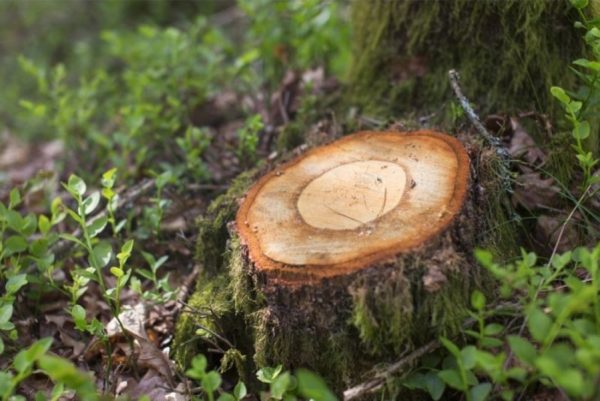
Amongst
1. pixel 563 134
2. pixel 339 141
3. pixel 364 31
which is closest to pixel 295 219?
pixel 339 141

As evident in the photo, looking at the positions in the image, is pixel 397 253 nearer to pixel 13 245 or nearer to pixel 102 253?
pixel 102 253

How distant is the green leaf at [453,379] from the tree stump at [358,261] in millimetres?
156

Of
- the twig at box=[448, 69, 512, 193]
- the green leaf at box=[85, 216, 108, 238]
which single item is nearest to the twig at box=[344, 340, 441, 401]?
the twig at box=[448, 69, 512, 193]

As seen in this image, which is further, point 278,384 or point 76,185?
point 76,185

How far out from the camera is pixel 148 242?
121 inches

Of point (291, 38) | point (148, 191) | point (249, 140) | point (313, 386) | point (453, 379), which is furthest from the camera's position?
point (291, 38)

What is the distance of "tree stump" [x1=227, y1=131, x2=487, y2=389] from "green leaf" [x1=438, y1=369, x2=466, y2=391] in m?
0.16

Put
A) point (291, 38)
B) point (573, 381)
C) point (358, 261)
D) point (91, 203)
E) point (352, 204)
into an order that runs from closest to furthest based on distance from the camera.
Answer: point (573, 381)
point (358, 261)
point (352, 204)
point (91, 203)
point (291, 38)

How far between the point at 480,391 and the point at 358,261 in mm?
522

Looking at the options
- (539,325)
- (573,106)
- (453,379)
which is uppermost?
(573,106)

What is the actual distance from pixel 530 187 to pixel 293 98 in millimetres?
1686

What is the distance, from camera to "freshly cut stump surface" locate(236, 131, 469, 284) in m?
2.01

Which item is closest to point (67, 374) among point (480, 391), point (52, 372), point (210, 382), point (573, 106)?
point (52, 372)

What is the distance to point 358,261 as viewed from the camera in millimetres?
1973
